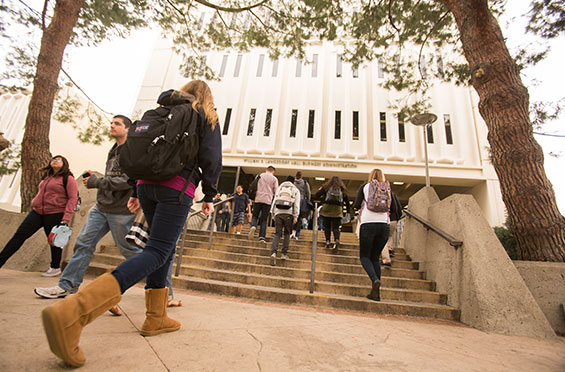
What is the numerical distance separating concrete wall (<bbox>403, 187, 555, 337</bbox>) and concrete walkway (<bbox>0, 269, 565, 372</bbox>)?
252mm

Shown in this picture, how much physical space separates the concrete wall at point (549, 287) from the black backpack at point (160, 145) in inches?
181

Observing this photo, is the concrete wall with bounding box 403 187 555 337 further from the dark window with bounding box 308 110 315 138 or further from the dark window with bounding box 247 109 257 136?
the dark window with bounding box 247 109 257 136

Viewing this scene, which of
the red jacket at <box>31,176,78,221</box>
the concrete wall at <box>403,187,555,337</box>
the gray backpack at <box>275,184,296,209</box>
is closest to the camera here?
the concrete wall at <box>403,187,555,337</box>

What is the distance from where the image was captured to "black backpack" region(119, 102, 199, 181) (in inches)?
59.5

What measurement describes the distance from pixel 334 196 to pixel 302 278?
79.1 inches

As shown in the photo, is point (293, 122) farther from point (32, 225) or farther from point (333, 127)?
point (32, 225)

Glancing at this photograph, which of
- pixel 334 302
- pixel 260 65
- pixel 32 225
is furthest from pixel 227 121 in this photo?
pixel 334 302

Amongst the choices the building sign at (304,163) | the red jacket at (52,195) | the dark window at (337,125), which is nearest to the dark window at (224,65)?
the building sign at (304,163)

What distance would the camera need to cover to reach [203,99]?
6.33 feet

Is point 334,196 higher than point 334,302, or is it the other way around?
point 334,196

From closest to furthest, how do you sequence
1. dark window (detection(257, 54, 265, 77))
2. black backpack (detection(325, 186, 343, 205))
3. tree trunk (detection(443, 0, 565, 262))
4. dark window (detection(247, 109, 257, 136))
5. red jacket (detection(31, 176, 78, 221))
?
red jacket (detection(31, 176, 78, 221)), tree trunk (detection(443, 0, 565, 262)), black backpack (detection(325, 186, 343, 205)), dark window (detection(247, 109, 257, 136)), dark window (detection(257, 54, 265, 77))

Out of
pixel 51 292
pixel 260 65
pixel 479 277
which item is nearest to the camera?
pixel 51 292

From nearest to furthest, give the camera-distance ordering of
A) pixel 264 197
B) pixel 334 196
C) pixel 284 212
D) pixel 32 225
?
1. pixel 32 225
2. pixel 284 212
3. pixel 334 196
4. pixel 264 197

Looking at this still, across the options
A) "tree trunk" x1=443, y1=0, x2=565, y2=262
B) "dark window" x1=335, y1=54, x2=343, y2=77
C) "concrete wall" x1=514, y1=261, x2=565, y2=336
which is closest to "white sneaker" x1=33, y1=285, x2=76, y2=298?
"concrete wall" x1=514, y1=261, x2=565, y2=336
